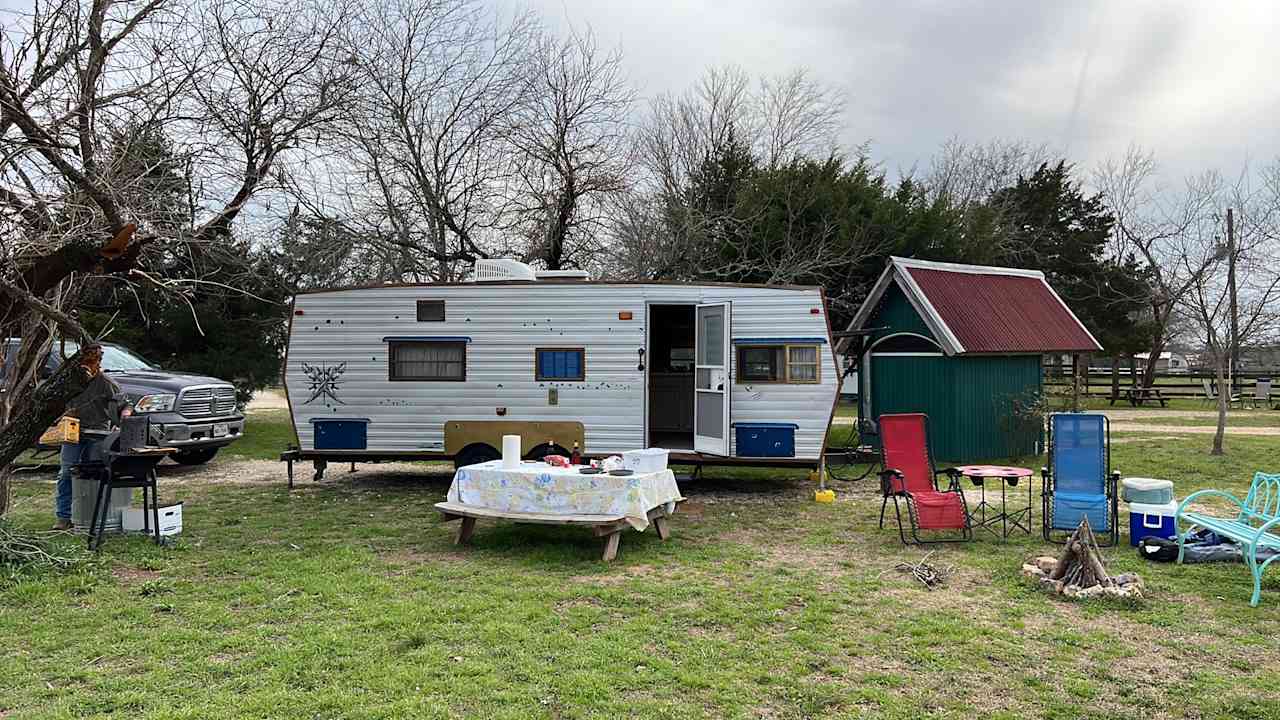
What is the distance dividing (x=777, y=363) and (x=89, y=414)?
7079 mm

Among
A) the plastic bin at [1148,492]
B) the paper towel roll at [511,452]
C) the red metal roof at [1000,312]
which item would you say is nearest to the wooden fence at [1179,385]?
the red metal roof at [1000,312]

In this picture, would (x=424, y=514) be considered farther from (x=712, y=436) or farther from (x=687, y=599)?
(x=687, y=599)

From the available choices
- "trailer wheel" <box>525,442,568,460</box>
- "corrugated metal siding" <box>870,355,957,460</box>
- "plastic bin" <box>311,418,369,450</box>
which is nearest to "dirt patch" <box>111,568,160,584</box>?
"plastic bin" <box>311,418,369,450</box>

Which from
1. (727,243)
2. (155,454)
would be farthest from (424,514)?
(727,243)

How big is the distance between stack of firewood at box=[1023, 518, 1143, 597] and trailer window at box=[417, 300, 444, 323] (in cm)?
730

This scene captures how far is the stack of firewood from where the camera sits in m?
5.97

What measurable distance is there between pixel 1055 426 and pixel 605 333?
5.09 m

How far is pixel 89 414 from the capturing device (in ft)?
24.7

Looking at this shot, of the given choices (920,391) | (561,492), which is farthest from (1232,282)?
(561,492)

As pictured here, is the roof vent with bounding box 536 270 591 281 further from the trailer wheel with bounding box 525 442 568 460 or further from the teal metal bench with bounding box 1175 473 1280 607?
the teal metal bench with bounding box 1175 473 1280 607

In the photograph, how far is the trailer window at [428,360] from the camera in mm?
10820

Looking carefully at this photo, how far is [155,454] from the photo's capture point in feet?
24.3

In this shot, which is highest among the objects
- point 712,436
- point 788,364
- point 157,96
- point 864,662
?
point 157,96

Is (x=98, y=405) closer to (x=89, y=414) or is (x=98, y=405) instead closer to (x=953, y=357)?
(x=89, y=414)
